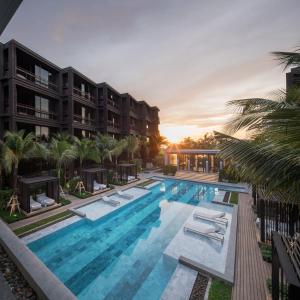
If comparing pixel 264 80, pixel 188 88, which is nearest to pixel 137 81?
pixel 188 88

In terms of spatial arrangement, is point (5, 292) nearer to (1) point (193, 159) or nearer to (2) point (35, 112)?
(2) point (35, 112)

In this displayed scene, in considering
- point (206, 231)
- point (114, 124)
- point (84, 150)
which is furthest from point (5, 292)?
point (114, 124)

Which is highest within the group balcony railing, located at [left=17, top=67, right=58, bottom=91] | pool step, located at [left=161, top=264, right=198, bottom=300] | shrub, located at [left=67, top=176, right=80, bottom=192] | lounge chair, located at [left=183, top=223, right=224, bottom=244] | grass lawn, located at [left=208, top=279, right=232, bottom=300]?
balcony railing, located at [left=17, top=67, right=58, bottom=91]

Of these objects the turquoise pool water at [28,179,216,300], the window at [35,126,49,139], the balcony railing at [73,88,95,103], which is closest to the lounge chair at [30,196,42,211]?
the turquoise pool water at [28,179,216,300]

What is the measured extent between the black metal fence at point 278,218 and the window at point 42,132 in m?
19.2

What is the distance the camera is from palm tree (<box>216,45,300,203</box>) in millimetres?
2637

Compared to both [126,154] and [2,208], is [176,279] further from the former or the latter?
[126,154]

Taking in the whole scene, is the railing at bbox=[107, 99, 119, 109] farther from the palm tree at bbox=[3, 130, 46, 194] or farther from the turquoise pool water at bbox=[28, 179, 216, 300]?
the turquoise pool water at bbox=[28, 179, 216, 300]

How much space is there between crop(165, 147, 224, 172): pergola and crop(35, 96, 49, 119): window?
1952 cm

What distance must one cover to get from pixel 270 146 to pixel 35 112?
19.9 metres

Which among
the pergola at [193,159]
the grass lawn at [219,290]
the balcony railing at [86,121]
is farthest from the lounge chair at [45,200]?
the pergola at [193,159]

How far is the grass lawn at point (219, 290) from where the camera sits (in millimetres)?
5008

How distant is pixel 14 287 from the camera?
410cm

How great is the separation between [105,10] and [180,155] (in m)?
29.4
